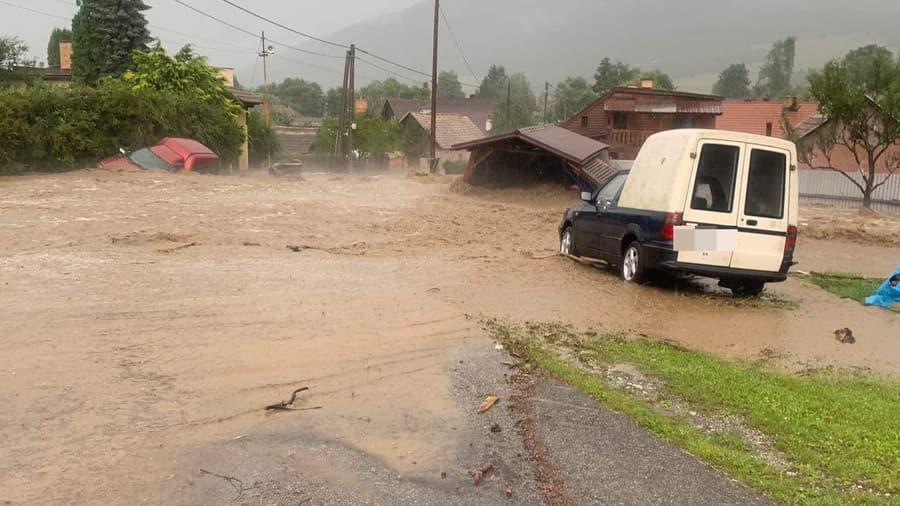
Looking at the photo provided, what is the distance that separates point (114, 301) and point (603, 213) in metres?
6.61

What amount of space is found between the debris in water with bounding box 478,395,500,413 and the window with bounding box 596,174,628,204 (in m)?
6.41

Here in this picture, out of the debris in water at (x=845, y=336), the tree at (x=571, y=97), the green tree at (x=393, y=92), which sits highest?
the green tree at (x=393, y=92)

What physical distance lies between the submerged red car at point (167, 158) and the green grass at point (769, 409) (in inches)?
841

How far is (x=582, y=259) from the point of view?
13.0 metres

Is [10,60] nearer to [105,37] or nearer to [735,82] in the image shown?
[105,37]

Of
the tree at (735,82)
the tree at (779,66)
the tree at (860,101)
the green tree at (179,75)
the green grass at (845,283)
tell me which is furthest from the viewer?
the tree at (779,66)

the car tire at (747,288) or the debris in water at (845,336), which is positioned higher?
the car tire at (747,288)

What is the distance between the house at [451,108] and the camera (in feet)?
279

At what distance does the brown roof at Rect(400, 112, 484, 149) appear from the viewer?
214 ft

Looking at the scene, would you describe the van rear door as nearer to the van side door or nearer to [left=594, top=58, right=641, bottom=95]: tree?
the van side door

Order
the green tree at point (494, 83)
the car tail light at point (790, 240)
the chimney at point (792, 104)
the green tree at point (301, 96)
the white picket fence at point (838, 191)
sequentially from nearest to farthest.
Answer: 1. the car tail light at point (790, 240)
2. the white picket fence at point (838, 191)
3. the chimney at point (792, 104)
4. the green tree at point (301, 96)
5. the green tree at point (494, 83)

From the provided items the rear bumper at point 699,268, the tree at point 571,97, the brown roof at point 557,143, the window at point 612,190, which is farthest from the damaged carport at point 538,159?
the tree at point 571,97

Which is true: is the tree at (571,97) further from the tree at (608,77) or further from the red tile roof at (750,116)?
the red tile roof at (750,116)

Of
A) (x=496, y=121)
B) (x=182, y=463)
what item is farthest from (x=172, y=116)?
(x=496, y=121)
